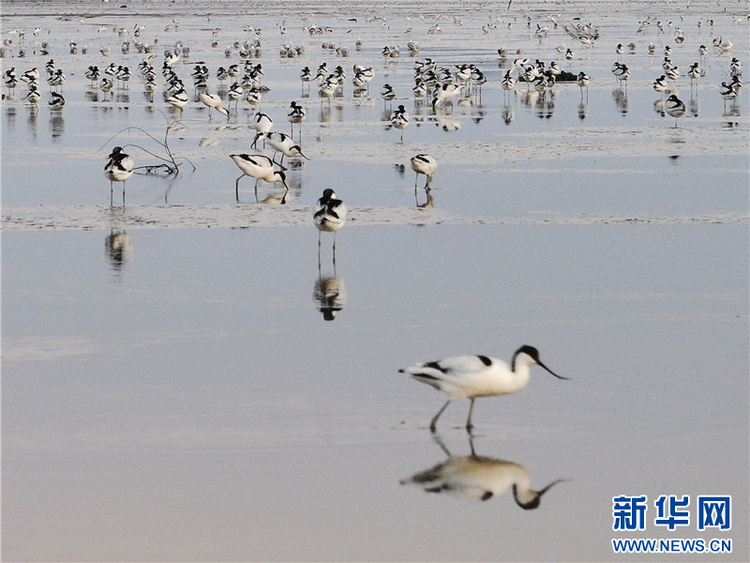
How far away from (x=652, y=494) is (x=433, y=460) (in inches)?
53.4

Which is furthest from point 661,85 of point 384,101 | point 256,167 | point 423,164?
point 256,167

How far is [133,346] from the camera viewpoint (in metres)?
11.2

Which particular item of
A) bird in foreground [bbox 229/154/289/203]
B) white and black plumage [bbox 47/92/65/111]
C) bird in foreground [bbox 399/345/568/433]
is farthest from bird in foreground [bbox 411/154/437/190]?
white and black plumage [bbox 47/92/65/111]

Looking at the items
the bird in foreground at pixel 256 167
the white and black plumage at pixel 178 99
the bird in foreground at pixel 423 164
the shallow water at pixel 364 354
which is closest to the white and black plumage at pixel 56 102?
the white and black plumage at pixel 178 99

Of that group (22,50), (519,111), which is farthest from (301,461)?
(22,50)

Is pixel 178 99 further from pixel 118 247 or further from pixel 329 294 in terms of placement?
pixel 329 294

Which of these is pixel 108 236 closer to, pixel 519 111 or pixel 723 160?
pixel 723 160

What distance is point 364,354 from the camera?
1086 cm

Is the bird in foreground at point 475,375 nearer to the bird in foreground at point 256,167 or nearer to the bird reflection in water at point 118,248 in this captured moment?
the bird reflection in water at point 118,248

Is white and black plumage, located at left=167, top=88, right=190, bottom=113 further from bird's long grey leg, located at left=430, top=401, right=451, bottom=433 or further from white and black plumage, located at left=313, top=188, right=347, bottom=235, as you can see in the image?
bird's long grey leg, located at left=430, top=401, right=451, bottom=433

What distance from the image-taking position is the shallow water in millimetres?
7562

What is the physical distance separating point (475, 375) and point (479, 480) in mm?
850

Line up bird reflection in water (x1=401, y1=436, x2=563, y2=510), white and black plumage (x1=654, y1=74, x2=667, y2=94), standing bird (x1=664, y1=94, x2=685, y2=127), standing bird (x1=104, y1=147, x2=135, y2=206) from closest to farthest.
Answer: bird reflection in water (x1=401, y1=436, x2=563, y2=510)
standing bird (x1=104, y1=147, x2=135, y2=206)
standing bird (x1=664, y1=94, x2=685, y2=127)
white and black plumage (x1=654, y1=74, x2=667, y2=94)

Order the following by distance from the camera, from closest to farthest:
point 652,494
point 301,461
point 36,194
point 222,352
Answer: point 652,494 < point 301,461 < point 222,352 < point 36,194
